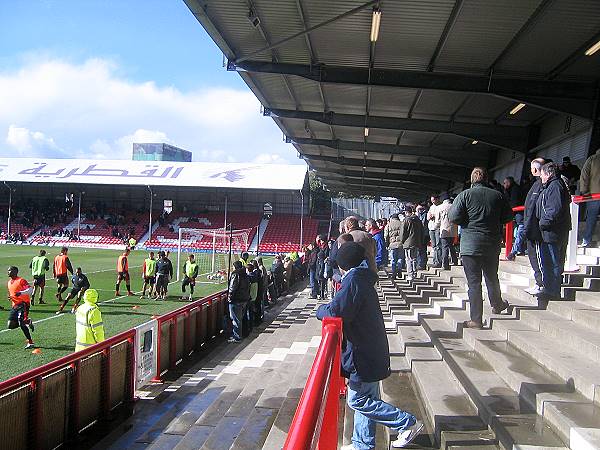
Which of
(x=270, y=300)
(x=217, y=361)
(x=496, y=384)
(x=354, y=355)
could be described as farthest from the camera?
(x=270, y=300)

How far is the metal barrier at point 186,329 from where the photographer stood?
9648 millimetres

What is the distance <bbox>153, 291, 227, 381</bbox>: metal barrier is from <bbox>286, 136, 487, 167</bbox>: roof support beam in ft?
37.3

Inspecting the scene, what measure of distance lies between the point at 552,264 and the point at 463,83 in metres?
7.90

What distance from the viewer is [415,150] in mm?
23000

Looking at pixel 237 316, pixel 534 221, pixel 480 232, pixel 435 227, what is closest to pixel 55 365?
pixel 480 232

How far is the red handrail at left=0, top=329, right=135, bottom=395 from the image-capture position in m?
5.56

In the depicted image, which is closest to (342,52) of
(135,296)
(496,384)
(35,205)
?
(496,384)

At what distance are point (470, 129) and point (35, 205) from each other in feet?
168

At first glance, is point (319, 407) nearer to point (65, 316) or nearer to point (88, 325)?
point (88, 325)

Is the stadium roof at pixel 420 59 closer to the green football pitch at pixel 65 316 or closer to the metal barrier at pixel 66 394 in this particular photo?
the metal barrier at pixel 66 394

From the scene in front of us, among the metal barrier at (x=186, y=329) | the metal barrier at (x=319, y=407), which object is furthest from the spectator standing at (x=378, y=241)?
the metal barrier at (x=319, y=407)

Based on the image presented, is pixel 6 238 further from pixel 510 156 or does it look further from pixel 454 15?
pixel 454 15

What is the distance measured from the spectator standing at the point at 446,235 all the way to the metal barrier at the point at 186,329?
17.5ft

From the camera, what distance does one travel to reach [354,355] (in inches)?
142
